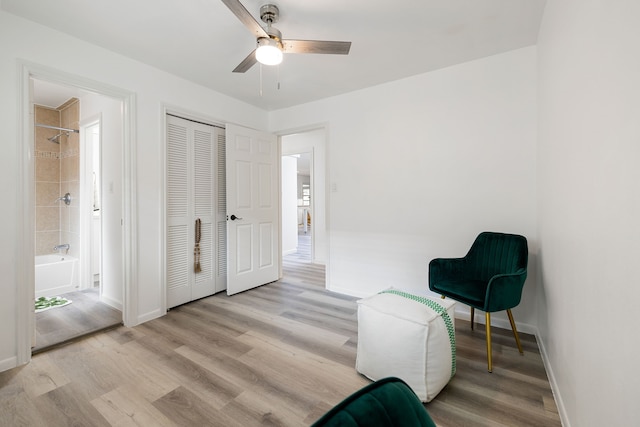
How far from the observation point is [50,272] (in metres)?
3.34

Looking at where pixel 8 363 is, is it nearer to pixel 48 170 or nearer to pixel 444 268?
pixel 48 170

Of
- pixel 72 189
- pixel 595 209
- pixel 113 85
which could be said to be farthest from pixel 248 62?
pixel 72 189

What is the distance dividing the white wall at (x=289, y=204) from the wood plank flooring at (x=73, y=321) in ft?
11.7

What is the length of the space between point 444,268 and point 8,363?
331 centimetres

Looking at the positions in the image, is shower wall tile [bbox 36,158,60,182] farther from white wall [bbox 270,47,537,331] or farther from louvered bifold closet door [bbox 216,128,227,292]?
white wall [bbox 270,47,537,331]

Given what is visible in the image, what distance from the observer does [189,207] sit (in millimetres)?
3150

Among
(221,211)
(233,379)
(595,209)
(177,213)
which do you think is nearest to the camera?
(595,209)

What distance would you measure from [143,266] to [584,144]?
3294 millimetres

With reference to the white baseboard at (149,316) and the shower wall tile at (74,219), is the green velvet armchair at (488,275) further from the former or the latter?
the shower wall tile at (74,219)

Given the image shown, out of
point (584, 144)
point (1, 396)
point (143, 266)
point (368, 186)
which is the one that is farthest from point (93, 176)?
point (584, 144)

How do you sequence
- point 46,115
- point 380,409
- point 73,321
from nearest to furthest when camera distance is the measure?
point 380,409, point 73,321, point 46,115

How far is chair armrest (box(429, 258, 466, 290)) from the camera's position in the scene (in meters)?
2.34

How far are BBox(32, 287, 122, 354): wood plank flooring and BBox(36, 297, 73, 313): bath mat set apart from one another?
0.23 feet

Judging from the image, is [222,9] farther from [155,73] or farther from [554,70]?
[554,70]
